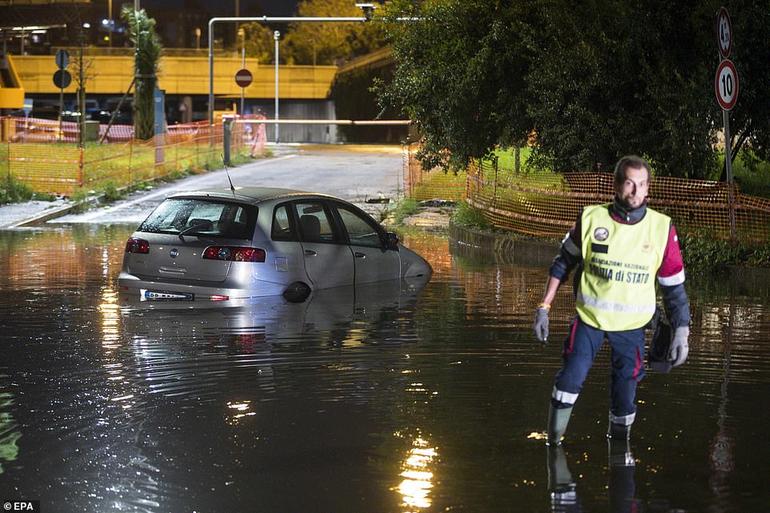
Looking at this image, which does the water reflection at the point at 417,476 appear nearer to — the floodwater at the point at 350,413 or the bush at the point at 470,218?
the floodwater at the point at 350,413

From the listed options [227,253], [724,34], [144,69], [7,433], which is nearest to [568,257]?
[7,433]

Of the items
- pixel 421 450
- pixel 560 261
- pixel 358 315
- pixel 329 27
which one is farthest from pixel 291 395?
pixel 329 27

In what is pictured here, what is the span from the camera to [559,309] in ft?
47.2

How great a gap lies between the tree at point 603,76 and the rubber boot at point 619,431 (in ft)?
40.9

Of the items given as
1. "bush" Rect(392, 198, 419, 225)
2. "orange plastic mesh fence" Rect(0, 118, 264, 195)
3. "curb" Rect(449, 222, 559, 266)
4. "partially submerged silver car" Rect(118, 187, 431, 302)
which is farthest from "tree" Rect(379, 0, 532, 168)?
"orange plastic mesh fence" Rect(0, 118, 264, 195)

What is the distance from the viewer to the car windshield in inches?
558

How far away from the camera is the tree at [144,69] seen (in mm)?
45562

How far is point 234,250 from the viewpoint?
14000 mm

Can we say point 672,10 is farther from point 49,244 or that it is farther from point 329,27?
point 329,27

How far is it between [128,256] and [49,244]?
772 centimetres

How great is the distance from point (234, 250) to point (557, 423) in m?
6.78

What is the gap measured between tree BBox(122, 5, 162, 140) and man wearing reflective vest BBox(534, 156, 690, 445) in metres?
38.7

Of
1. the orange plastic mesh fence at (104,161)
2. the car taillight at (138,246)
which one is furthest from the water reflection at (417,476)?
the orange plastic mesh fence at (104,161)

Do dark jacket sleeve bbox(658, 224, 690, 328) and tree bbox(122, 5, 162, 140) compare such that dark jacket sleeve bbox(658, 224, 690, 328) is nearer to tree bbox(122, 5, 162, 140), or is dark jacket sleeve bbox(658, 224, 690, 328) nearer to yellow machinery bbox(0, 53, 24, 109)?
tree bbox(122, 5, 162, 140)
